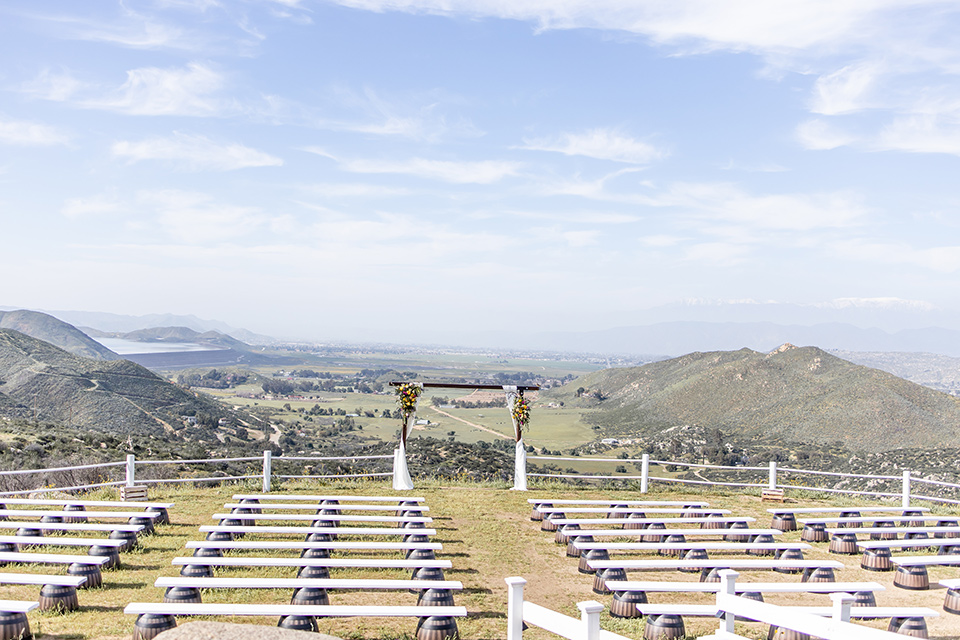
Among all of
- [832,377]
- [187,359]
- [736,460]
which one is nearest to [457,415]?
[832,377]

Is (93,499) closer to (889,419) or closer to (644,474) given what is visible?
(644,474)

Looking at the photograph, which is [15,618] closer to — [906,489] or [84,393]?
[906,489]

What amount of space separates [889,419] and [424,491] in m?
43.7

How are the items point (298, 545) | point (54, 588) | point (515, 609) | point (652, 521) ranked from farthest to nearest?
point (652, 521) < point (298, 545) < point (54, 588) < point (515, 609)

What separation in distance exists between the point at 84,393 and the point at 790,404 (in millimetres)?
55319

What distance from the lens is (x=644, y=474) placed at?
16.3m

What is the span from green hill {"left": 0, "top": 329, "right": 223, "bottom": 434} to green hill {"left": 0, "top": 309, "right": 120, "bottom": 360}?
68.1m

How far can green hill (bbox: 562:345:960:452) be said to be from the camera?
46281mm

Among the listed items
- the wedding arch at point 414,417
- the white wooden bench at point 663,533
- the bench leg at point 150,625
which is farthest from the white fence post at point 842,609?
the wedding arch at point 414,417

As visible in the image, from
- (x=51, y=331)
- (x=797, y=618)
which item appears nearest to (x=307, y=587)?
(x=797, y=618)

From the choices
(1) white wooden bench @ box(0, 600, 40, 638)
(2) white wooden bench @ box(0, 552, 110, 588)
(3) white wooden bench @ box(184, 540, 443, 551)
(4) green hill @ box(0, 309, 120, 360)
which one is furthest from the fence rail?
(4) green hill @ box(0, 309, 120, 360)

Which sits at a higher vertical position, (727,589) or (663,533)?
(727,589)

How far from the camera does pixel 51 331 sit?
138750 mm

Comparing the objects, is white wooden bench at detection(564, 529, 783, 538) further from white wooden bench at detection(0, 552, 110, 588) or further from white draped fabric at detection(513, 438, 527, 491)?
white wooden bench at detection(0, 552, 110, 588)
